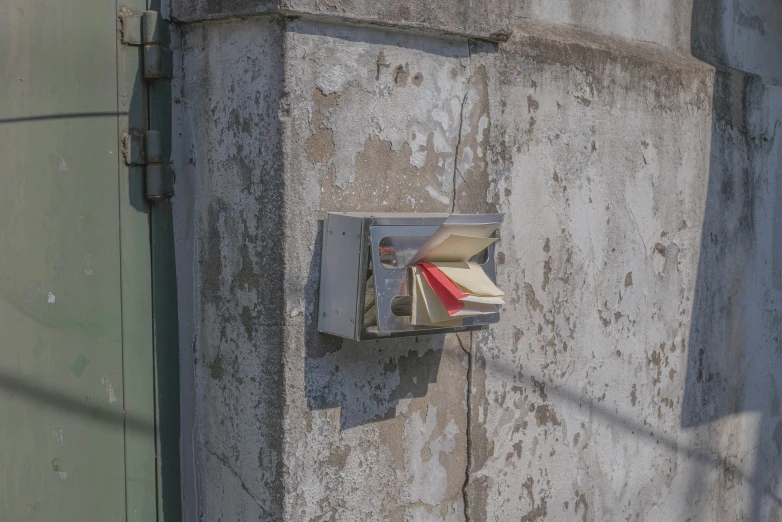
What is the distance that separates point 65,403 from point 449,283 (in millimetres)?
959

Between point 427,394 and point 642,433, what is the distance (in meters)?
1.17

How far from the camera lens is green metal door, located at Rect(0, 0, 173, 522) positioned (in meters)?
2.01

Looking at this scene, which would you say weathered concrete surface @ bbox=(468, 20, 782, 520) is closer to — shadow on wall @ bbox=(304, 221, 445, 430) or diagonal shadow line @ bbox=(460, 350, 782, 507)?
diagonal shadow line @ bbox=(460, 350, 782, 507)

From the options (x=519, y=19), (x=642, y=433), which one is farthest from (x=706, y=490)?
(x=519, y=19)

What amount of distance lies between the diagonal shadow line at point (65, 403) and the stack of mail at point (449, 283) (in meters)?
0.76

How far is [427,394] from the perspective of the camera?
2350 millimetres

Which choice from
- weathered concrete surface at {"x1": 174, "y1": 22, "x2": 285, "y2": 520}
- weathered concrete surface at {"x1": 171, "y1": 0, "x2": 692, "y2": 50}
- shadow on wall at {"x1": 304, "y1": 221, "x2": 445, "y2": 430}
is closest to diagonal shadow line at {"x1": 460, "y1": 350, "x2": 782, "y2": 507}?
shadow on wall at {"x1": 304, "y1": 221, "x2": 445, "y2": 430}

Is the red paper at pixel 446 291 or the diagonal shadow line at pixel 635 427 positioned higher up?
the red paper at pixel 446 291

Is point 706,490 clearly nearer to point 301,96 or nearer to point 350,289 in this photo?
point 350,289

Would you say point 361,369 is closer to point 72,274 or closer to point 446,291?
point 446,291

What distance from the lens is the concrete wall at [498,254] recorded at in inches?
82.2

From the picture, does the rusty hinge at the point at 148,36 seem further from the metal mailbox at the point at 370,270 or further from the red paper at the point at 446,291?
the red paper at the point at 446,291

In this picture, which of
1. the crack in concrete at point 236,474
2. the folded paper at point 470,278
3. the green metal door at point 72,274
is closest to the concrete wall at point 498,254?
the crack in concrete at point 236,474

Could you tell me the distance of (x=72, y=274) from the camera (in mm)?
2084
